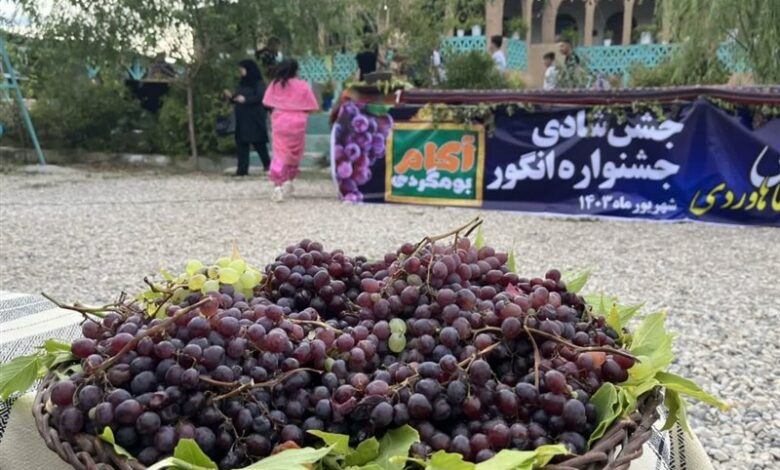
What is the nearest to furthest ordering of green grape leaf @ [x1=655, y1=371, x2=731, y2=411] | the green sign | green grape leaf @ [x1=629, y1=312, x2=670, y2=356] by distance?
green grape leaf @ [x1=655, y1=371, x2=731, y2=411], green grape leaf @ [x1=629, y1=312, x2=670, y2=356], the green sign

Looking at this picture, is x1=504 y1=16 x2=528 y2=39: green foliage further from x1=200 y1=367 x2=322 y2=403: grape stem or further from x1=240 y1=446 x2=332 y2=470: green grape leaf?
x1=240 y1=446 x2=332 y2=470: green grape leaf

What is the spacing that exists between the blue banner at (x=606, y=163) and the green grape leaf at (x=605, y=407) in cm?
532

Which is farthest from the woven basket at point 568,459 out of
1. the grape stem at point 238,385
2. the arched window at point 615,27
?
the arched window at point 615,27

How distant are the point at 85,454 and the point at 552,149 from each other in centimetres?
569

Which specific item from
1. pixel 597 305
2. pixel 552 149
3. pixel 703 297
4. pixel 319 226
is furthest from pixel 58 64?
pixel 597 305

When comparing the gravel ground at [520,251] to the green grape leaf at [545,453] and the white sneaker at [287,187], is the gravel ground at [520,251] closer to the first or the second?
the white sneaker at [287,187]

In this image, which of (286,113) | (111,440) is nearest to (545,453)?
(111,440)

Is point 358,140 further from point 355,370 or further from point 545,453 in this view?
point 545,453

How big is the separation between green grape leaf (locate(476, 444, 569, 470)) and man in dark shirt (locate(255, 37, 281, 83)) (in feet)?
30.2

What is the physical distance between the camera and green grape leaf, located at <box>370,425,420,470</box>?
0.81 meters

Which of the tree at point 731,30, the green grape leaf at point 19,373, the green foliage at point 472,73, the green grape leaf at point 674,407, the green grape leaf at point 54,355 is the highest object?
the tree at point 731,30

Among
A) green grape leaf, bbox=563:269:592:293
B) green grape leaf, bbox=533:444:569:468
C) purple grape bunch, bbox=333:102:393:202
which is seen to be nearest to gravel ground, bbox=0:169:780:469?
purple grape bunch, bbox=333:102:393:202

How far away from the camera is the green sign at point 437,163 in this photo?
6344 millimetres

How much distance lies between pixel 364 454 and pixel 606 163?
5541mm
